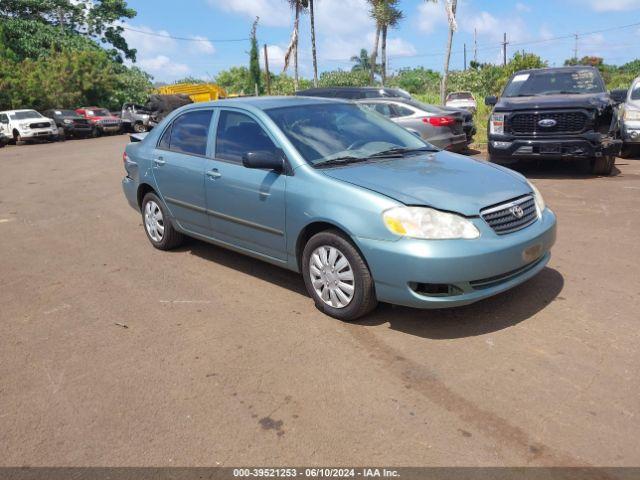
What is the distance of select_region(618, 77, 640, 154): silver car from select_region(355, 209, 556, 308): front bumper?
8643 millimetres

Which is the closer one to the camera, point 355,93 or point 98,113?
point 355,93

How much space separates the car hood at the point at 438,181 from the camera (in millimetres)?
3766

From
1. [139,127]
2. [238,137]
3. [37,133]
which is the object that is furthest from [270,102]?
[139,127]

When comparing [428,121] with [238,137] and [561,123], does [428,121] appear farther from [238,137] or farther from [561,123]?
[238,137]

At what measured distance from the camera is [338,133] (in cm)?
473

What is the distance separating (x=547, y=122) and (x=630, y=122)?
10.6 ft

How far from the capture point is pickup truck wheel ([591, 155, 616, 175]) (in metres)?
9.25

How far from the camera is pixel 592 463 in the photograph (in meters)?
2.53

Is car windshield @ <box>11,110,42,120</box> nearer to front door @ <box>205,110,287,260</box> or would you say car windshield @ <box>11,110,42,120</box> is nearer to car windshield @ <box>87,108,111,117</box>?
car windshield @ <box>87,108,111,117</box>

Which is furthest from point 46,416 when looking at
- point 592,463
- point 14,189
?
point 14,189

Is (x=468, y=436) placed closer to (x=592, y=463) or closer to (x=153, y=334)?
(x=592, y=463)

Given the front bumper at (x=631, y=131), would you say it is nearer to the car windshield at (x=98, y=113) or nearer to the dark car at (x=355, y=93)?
the dark car at (x=355, y=93)

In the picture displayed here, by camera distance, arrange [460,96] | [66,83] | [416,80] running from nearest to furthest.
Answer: [460,96] → [66,83] → [416,80]

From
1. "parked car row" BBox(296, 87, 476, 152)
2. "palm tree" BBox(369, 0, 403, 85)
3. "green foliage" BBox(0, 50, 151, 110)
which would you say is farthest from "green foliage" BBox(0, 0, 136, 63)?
"parked car row" BBox(296, 87, 476, 152)
